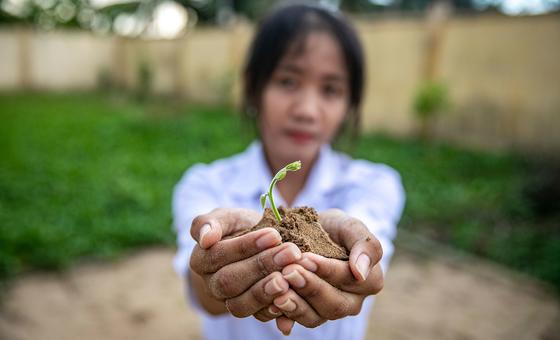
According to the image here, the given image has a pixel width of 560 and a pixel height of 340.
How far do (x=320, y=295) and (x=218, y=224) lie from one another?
0.28m

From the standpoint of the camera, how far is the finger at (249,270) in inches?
34.9

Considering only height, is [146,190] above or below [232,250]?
below

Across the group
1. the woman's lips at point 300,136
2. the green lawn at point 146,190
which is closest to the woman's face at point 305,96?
the woman's lips at point 300,136

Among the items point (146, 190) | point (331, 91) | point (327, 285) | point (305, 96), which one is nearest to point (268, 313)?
point (327, 285)

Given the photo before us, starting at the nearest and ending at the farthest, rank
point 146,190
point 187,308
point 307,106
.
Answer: point 307,106 → point 187,308 → point 146,190

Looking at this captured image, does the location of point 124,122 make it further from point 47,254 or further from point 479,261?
point 479,261

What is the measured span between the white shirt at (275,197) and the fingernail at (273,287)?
0.76 meters

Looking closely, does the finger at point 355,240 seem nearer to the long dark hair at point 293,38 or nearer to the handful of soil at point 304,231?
the handful of soil at point 304,231

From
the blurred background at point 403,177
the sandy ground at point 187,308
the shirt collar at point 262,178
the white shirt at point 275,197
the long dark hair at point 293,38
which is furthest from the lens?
the blurred background at point 403,177

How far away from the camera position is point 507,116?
701 cm

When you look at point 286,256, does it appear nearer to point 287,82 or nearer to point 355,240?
point 355,240

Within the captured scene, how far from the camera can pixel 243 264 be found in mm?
928

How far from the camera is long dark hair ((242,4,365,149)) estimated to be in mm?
1778

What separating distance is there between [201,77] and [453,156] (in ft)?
28.7
